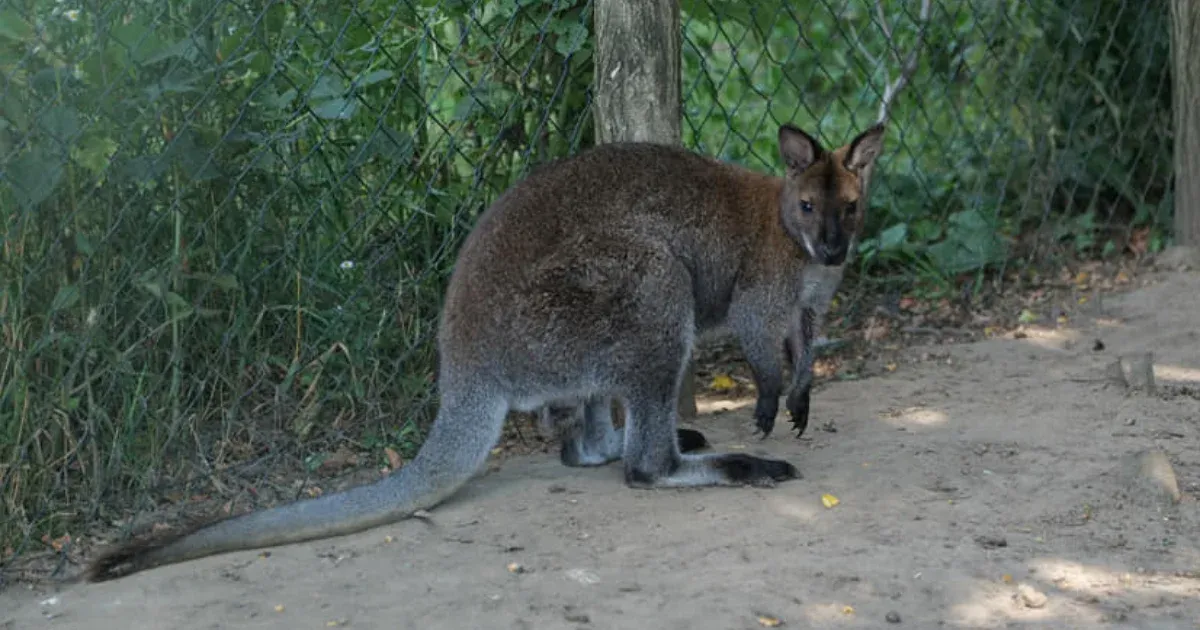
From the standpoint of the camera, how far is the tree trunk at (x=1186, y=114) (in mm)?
5988

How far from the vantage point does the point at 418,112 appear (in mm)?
4996

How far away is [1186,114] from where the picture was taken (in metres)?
6.06

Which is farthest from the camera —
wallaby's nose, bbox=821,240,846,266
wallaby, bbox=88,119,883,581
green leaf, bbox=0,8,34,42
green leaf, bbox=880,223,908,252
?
green leaf, bbox=880,223,908,252

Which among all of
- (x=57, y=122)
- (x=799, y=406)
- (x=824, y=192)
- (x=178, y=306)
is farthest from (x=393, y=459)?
(x=824, y=192)

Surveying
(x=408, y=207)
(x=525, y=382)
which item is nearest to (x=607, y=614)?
(x=525, y=382)

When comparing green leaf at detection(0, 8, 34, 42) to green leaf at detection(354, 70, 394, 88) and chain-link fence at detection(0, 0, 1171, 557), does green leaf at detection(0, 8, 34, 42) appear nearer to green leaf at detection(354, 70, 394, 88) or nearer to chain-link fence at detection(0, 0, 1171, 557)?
chain-link fence at detection(0, 0, 1171, 557)

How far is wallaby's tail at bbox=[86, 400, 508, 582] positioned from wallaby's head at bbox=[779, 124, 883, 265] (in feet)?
3.24

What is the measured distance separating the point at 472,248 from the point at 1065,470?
168 cm

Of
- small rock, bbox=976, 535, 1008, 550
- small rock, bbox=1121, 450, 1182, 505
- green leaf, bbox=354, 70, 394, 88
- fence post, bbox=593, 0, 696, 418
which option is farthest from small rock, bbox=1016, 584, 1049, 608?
green leaf, bbox=354, 70, 394, 88

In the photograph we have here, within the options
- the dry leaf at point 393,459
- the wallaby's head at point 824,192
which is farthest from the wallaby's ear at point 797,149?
the dry leaf at point 393,459

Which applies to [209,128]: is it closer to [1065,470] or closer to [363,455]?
[363,455]

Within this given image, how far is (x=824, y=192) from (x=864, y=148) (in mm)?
181

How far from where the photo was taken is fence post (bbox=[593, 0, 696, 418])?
4719 millimetres

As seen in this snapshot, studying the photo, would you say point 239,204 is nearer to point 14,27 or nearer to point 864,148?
point 14,27
